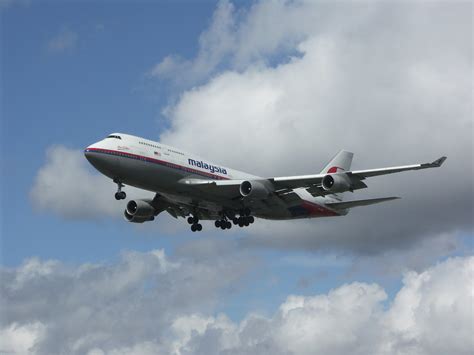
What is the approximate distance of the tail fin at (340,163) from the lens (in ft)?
250

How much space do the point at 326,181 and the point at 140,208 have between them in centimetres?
1951

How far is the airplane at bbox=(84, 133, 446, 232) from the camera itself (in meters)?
58.6

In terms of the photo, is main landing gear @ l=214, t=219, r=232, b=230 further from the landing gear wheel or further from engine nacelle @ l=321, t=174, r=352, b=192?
engine nacelle @ l=321, t=174, r=352, b=192

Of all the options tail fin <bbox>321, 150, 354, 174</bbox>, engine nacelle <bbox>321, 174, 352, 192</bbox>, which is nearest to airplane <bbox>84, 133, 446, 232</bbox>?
engine nacelle <bbox>321, 174, 352, 192</bbox>

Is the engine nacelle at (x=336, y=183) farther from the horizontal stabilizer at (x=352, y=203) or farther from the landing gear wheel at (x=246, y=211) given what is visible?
the landing gear wheel at (x=246, y=211)

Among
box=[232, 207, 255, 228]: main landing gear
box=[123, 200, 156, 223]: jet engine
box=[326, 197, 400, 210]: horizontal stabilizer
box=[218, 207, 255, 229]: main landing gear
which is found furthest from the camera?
box=[123, 200, 156, 223]: jet engine

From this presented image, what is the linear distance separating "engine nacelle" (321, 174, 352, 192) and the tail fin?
15552 millimetres

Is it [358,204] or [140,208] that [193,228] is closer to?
[140,208]

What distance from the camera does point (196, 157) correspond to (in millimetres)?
62781

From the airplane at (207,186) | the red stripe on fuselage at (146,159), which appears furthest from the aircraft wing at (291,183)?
the red stripe on fuselage at (146,159)

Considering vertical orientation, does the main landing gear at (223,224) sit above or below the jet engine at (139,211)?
below

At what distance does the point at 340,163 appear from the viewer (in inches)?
3027

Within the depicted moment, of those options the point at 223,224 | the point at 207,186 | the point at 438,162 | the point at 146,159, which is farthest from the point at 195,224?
the point at 438,162

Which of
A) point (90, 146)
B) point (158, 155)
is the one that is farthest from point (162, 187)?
point (90, 146)
